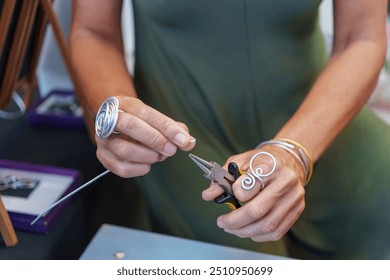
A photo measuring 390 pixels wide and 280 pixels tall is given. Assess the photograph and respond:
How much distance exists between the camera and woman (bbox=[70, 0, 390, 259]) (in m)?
0.70

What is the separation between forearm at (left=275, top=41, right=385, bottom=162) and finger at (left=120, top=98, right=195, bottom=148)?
193mm

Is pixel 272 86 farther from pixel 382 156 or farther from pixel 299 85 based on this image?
pixel 382 156

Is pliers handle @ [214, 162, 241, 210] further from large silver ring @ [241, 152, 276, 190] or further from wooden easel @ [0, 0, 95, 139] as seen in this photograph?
wooden easel @ [0, 0, 95, 139]

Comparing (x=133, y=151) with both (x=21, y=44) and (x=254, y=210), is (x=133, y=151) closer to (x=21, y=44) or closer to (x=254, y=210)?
(x=254, y=210)

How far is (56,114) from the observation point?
1.25 m

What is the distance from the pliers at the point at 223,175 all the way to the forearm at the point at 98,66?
0.65 ft

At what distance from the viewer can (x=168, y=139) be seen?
526 mm

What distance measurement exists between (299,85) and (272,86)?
0.05m

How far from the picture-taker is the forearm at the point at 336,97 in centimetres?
66

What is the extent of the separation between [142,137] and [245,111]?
0.32 meters

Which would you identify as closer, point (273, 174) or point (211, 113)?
point (273, 174)

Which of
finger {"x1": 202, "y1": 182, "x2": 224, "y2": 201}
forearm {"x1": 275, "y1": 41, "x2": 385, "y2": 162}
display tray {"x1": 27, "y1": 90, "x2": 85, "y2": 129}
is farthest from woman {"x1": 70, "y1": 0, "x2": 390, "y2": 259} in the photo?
display tray {"x1": 27, "y1": 90, "x2": 85, "y2": 129}
